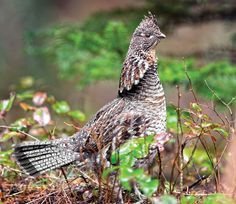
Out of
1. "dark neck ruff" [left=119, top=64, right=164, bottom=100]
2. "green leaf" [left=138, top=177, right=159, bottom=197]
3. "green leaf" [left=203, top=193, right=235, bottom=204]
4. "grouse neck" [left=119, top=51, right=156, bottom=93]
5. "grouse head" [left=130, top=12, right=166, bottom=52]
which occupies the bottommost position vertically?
"green leaf" [left=203, top=193, right=235, bottom=204]

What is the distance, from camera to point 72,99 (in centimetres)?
1201

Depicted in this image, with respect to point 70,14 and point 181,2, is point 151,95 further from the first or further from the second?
point 70,14

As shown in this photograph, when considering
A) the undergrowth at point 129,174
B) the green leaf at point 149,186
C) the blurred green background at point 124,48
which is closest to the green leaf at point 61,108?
the undergrowth at point 129,174

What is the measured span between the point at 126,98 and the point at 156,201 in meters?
1.38

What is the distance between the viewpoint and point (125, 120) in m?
4.28

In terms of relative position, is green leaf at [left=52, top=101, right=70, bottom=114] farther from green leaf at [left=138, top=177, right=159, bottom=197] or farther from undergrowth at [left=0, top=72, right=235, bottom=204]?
green leaf at [left=138, top=177, right=159, bottom=197]

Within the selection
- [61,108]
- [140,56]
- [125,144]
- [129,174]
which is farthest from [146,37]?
[129,174]

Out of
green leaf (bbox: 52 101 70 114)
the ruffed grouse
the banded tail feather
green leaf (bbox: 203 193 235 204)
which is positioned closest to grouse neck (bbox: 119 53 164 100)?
the ruffed grouse

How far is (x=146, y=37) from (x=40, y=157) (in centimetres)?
101

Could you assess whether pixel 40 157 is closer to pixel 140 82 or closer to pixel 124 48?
pixel 140 82

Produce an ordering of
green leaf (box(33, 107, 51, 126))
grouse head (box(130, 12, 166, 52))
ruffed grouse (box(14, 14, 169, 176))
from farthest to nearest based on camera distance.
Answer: green leaf (box(33, 107, 51, 126))
grouse head (box(130, 12, 166, 52))
ruffed grouse (box(14, 14, 169, 176))

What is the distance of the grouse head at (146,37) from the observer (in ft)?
15.1

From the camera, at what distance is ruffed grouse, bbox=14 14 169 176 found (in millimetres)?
4262

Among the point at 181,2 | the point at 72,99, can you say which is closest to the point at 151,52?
the point at 181,2
